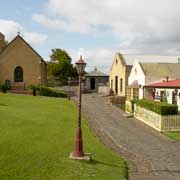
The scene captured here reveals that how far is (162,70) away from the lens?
1538 inches

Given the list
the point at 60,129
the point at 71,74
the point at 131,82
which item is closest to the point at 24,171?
the point at 60,129

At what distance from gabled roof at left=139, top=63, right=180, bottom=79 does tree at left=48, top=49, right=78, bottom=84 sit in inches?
1501

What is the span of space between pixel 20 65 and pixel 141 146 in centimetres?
3849

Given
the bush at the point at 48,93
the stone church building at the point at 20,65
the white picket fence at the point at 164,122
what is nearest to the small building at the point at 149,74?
the bush at the point at 48,93

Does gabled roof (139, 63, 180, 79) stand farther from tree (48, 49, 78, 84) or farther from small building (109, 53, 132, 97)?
tree (48, 49, 78, 84)

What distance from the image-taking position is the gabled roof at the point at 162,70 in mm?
38250

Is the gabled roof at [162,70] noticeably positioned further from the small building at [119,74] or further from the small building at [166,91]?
the small building at [119,74]

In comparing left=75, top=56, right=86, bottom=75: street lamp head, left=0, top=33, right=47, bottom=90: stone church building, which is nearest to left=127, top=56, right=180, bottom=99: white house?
left=0, top=33, right=47, bottom=90: stone church building

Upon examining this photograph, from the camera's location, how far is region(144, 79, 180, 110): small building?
2969 centimetres

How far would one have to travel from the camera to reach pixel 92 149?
15672 mm

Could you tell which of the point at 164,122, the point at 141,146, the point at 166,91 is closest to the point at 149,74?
the point at 166,91

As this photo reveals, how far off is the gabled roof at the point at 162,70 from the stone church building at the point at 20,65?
19783mm

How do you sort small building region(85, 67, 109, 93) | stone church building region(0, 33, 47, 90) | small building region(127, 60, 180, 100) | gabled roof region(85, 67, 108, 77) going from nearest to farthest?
1. small building region(127, 60, 180, 100)
2. stone church building region(0, 33, 47, 90)
3. small building region(85, 67, 109, 93)
4. gabled roof region(85, 67, 108, 77)

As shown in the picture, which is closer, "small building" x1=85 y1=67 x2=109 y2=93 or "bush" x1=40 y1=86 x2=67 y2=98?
"bush" x1=40 y1=86 x2=67 y2=98
